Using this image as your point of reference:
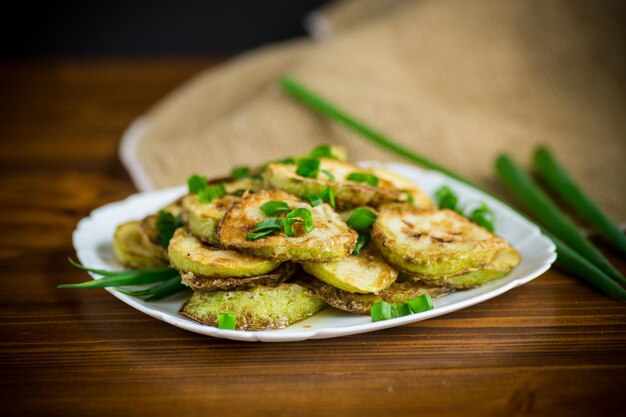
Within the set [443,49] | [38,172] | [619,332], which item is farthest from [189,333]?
[443,49]

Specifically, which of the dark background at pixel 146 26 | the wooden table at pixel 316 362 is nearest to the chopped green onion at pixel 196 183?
the wooden table at pixel 316 362

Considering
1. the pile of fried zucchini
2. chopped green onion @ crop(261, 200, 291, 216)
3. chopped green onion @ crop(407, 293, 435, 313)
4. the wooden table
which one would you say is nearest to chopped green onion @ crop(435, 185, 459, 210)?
the pile of fried zucchini

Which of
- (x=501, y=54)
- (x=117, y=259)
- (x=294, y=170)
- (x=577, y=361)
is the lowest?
(x=577, y=361)

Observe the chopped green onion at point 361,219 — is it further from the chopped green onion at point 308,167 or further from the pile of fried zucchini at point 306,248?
the chopped green onion at point 308,167

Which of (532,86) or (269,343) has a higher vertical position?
(532,86)

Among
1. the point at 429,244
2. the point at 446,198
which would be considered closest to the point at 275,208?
the point at 429,244

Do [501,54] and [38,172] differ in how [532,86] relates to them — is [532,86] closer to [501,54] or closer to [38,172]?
[501,54]

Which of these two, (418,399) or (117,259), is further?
(117,259)
